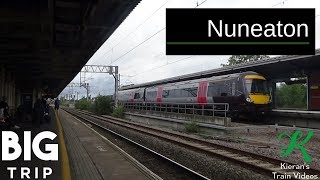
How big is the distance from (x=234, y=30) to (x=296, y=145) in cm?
687

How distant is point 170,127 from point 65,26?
1745 cm

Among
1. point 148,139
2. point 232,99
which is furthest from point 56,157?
point 232,99

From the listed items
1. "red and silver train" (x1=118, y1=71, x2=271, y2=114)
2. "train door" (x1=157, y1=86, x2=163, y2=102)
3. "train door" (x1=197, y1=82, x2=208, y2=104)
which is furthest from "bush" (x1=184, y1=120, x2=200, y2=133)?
"train door" (x1=157, y1=86, x2=163, y2=102)

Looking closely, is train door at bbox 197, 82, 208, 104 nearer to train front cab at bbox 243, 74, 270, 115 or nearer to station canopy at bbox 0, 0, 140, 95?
train front cab at bbox 243, 74, 270, 115

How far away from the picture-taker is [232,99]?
24.6 meters

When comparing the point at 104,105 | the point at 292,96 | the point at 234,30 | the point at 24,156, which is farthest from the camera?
the point at 292,96

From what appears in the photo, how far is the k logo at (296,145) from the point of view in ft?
41.8

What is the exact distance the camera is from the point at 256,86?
79.5ft

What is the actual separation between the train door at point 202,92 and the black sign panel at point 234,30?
51.7ft

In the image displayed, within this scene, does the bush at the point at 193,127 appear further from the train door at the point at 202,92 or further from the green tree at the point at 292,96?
the green tree at the point at 292,96

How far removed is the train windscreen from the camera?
23.9 m

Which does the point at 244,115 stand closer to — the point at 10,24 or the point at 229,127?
the point at 229,127

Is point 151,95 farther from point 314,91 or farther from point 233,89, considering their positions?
point 314,91

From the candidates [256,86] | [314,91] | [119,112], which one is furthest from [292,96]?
[256,86]
